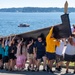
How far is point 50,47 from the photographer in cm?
1349

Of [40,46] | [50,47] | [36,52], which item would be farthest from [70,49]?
[36,52]

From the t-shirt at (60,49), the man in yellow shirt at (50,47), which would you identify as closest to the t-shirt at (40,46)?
the man in yellow shirt at (50,47)

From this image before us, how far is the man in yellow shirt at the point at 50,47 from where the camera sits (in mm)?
13430

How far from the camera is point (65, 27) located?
1420 cm

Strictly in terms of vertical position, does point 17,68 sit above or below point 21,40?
below

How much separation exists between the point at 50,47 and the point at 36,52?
29.7 inches

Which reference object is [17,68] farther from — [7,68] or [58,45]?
[58,45]

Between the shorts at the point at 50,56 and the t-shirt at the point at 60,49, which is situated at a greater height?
the t-shirt at the point at 60,49

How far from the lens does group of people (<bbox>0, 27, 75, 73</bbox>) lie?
13469 mm

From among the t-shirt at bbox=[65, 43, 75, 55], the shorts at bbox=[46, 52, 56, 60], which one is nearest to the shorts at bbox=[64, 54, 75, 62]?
the t-shirt at bbox=[65, 43, 75, 55]

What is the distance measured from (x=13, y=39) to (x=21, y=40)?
0.38 meters

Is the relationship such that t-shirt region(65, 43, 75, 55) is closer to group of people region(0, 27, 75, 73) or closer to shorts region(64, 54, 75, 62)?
group of people region(0, 27, 75, 73)

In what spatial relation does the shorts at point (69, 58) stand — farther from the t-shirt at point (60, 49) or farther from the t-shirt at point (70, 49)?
the t-shirt at point (60, 49)

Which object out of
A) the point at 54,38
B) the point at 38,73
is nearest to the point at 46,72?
the point at 38,73
